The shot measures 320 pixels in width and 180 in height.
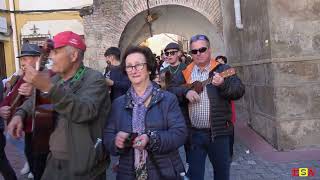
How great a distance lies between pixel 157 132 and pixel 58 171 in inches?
30.4

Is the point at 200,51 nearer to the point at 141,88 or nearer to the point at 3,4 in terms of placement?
the point at 141,88

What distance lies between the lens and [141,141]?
118 inches

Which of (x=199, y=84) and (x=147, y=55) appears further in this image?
(x=199, y=84)

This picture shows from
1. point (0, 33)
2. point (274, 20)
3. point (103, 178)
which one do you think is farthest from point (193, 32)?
point (103, 178)

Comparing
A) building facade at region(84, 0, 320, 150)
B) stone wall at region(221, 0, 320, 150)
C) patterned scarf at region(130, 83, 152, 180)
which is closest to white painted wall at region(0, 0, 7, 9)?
building facade at region(84, 0, 320, 150)

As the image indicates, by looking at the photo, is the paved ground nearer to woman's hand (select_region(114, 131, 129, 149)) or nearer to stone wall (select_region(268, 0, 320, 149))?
stone wall (select_region(268, 0, 320, 149))

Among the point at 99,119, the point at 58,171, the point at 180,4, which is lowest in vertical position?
the point at 58,171

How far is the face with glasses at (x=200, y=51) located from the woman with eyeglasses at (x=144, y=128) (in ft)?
3.98

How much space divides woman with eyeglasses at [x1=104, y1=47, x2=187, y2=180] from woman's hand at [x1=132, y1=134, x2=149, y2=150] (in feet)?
0.05

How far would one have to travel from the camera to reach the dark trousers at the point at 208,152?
14.8 feet

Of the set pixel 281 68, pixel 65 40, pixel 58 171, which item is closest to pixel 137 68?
pixel 65 40

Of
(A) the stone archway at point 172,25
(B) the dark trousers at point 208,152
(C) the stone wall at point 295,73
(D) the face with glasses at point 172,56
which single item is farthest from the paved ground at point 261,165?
(A) the stone archway at point 172,25

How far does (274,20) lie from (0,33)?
34.8ft

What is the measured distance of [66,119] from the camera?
311 cm
